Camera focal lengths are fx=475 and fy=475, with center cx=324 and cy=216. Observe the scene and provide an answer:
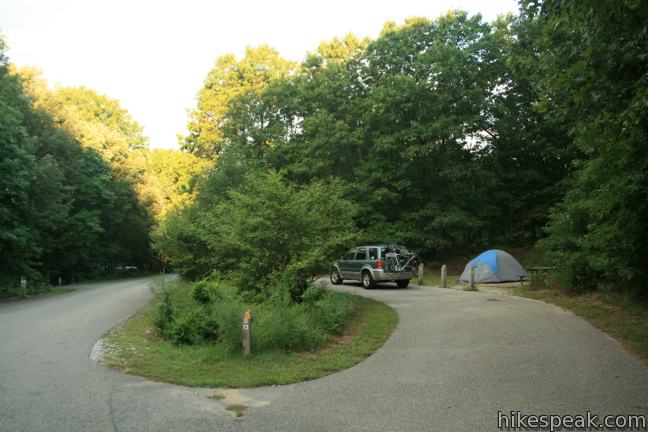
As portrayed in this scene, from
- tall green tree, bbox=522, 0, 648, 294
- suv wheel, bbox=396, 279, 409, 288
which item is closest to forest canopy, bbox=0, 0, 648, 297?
tall green tree, bbox=522, 0, 648, 294

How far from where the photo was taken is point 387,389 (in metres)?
6.29

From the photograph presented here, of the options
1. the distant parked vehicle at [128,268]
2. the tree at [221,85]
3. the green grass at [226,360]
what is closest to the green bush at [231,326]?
the green grass at [226,360]

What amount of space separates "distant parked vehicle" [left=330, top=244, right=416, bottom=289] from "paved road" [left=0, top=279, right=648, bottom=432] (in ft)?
27.9

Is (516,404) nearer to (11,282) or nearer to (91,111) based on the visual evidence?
(11,282)

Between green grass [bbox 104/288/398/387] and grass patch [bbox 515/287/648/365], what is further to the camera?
grass patch [bbox 515/287/648/365]

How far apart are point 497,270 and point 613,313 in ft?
30.9

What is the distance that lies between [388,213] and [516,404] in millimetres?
25948

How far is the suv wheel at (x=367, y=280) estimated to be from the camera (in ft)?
63.2

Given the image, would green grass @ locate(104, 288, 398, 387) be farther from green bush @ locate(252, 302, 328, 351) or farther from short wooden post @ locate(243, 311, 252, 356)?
green bush @ locate(252, 302, 328, 351)

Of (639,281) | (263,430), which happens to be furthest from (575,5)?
(639,281)

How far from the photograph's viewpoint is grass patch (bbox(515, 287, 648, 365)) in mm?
8691

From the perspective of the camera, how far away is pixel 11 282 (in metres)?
21.6

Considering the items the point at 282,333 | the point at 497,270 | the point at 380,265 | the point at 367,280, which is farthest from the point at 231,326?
the point at 497,270
